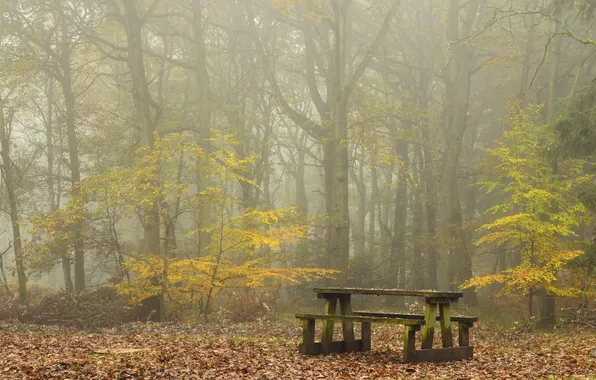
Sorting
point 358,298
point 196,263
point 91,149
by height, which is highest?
point 91,149

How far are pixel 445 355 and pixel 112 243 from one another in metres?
11.3

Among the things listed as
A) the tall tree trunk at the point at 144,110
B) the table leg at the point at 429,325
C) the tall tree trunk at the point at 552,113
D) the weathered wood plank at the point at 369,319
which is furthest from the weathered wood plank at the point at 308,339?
the tall tree trunk at the point at 552,113

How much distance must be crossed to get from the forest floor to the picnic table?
0.25 meters

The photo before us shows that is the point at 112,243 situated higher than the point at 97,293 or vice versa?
the point at 112,243

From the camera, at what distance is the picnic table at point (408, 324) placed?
893 cm

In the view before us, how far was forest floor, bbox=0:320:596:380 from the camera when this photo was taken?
7.80m

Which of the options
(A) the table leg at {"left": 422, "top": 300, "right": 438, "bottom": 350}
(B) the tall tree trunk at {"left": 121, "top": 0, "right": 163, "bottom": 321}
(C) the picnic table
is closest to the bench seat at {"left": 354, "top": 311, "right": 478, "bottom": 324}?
(C) the picnic table

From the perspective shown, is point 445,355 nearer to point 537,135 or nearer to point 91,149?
point 537,135

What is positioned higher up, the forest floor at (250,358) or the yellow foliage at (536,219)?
the yellow foliage at (536,219)

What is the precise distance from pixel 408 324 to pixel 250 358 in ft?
7.61

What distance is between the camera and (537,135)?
1706 centimetres

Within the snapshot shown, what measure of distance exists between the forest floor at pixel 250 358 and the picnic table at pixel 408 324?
0.83ft

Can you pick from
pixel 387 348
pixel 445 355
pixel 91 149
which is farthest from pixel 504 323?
pixel 91 149

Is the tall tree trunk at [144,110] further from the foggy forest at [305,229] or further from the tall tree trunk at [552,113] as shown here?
the tall tree trunk at [552,113]
